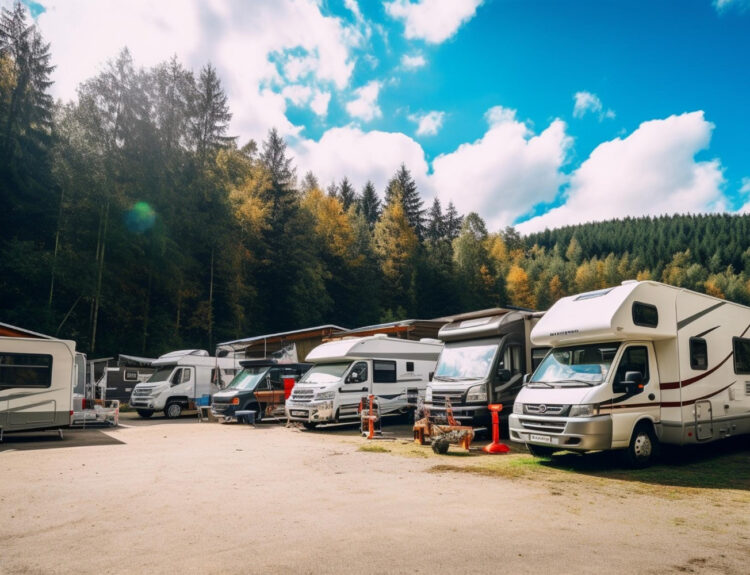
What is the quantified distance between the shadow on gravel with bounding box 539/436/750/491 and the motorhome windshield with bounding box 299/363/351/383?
6962 mm

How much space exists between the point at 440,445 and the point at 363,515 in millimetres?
4784

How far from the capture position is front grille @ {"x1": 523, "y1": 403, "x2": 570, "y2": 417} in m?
8.30

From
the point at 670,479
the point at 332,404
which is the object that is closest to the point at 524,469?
the point at 670,479

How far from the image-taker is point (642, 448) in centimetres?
862

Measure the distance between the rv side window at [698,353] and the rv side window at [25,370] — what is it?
13981 millimetres

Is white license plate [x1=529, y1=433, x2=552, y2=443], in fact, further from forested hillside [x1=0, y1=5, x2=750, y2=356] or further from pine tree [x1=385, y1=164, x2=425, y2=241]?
pine tree [x1=385, y1=164, x2=425, y2=241]

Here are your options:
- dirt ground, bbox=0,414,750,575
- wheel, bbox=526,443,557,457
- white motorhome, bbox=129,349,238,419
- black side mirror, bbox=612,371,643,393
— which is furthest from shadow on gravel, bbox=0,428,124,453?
black side mirror, bbox=612,371,643,393

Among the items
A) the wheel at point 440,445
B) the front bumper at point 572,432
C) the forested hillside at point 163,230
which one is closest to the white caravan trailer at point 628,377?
the front bumper at point 572,432

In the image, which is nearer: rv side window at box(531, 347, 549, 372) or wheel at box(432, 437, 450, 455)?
wheel at box(432, 437, 450, 455)

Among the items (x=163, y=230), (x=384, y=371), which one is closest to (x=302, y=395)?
(x=384, y=371)

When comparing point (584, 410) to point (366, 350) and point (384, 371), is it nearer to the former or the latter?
point (366, 350)

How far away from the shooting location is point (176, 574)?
396 cm

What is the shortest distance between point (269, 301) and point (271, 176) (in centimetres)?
928

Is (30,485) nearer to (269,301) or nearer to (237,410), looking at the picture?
(237,410)
